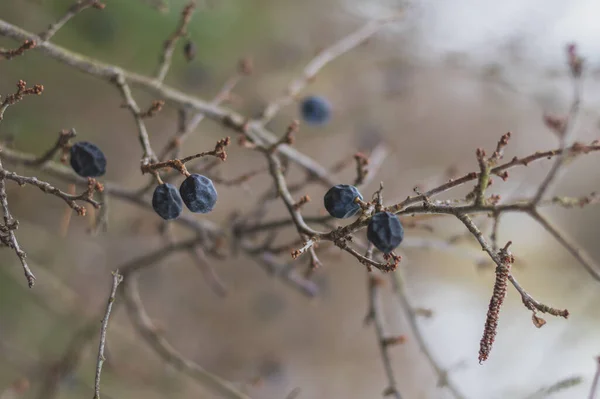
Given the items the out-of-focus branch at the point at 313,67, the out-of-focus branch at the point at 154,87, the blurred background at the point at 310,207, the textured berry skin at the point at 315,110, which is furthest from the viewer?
the blurred background at the point at 310,207

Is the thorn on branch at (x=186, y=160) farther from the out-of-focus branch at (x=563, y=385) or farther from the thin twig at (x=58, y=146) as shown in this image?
the out-of-focus branch at (x=563, y=385)

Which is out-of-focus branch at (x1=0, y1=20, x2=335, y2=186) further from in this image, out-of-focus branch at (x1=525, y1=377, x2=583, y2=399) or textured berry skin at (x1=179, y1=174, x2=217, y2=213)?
out-of-focus branch at (x1=525, y1=377, x2=583, y2=399)

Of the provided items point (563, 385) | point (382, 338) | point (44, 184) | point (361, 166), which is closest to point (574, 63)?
point (361, 166)

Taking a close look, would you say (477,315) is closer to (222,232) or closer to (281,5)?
(281,5)

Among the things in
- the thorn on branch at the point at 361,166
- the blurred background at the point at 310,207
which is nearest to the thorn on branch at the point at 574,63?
the thorn on branch at the point at 361,166

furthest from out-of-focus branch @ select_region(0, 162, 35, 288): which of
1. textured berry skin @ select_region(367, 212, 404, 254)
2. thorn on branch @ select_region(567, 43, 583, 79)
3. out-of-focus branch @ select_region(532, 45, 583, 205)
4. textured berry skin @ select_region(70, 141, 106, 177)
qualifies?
thorn on branch @ select_region(567, 43, 583, 79)

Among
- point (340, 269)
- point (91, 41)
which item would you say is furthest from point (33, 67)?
point (340, 269)
